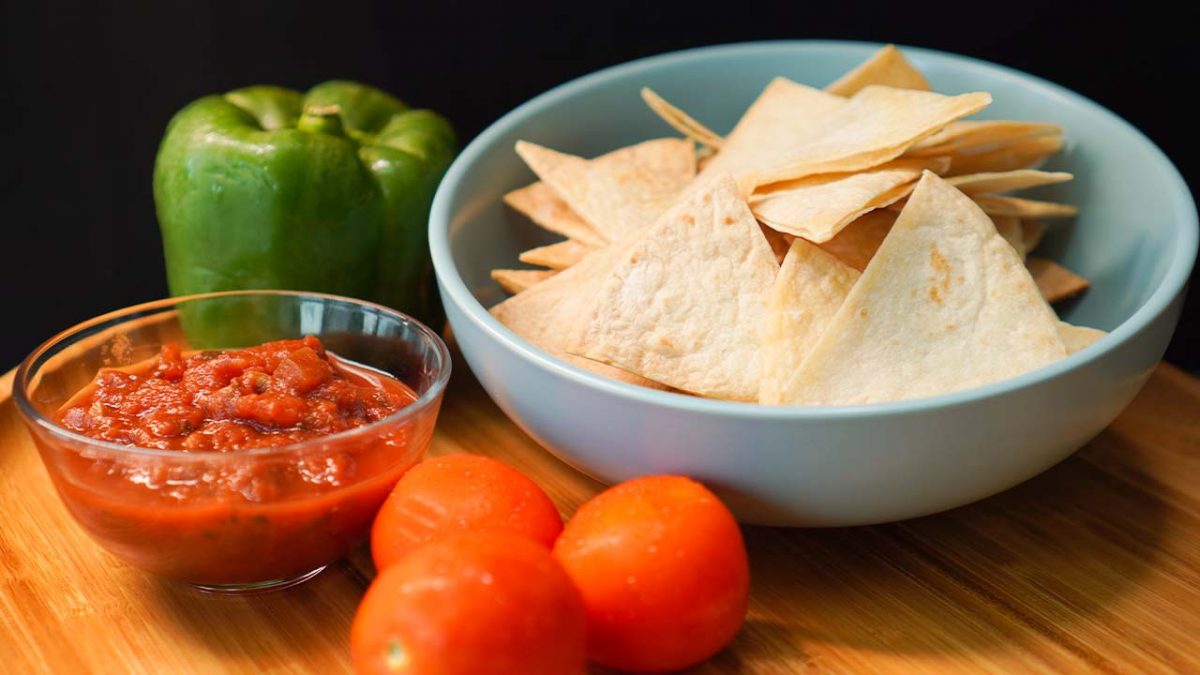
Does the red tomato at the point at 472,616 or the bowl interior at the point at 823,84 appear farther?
the bowl interior at the point at 823,84

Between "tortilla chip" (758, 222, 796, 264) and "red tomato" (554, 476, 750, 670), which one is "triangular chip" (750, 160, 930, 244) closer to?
"tortilla chip" (758, 222, 796, 264)

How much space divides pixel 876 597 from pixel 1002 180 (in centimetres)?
58

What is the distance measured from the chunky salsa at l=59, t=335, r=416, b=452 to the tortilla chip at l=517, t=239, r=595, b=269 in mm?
317

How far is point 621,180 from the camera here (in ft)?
6.00

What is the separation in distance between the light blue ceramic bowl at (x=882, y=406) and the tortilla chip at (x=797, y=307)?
0.33ft

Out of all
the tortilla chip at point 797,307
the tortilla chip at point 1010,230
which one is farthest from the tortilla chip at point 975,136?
the tortilla chip at point 797,307

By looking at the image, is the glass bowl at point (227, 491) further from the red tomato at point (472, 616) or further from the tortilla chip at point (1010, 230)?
the tortilla chip at point (1010, 230)

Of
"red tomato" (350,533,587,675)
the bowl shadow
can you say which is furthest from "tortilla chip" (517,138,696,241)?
"red tomato" (350,533,587,675)

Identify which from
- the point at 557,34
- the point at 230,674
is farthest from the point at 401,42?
the point at 230,674

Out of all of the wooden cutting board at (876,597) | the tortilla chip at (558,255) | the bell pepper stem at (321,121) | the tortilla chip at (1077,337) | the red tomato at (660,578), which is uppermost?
the tortilla chip at (1077,337)

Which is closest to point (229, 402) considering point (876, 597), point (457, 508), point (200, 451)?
point (200, 451)

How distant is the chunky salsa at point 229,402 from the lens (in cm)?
139

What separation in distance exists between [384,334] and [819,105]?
2.29 feet

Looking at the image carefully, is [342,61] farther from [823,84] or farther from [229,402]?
[229,402]
